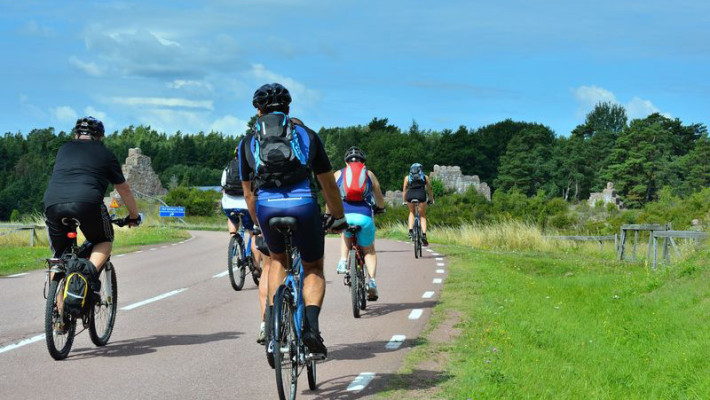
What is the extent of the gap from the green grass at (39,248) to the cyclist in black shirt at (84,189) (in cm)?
412

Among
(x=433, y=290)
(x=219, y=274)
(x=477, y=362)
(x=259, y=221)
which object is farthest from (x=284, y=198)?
(x=219, y=274)

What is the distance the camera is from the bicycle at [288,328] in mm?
5289

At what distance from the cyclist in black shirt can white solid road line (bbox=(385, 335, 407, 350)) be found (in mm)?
2602

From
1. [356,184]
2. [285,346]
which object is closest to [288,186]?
[285,346]

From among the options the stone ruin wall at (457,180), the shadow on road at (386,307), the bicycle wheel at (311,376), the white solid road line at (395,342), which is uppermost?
the stone ruin wall at (457,180)

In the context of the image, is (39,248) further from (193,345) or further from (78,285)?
(78,285)

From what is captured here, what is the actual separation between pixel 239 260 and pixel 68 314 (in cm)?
573

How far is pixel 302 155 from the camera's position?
5566mm

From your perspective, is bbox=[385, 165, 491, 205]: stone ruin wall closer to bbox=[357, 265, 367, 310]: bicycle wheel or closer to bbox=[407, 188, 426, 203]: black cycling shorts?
bbox=[407, 188, 426, 203]: black cycling shorts

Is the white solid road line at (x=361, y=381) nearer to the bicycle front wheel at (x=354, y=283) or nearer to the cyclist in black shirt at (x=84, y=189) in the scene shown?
the cyclist in black shirt at (x=84, y=189)

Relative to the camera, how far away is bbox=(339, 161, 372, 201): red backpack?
1006cm

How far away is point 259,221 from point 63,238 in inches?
99.3

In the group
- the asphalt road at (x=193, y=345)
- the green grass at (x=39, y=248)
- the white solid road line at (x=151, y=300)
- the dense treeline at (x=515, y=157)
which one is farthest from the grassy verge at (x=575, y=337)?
the dense treeline at (x=515, y=157)

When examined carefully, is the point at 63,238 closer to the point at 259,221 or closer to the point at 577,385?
the point at 259,221
